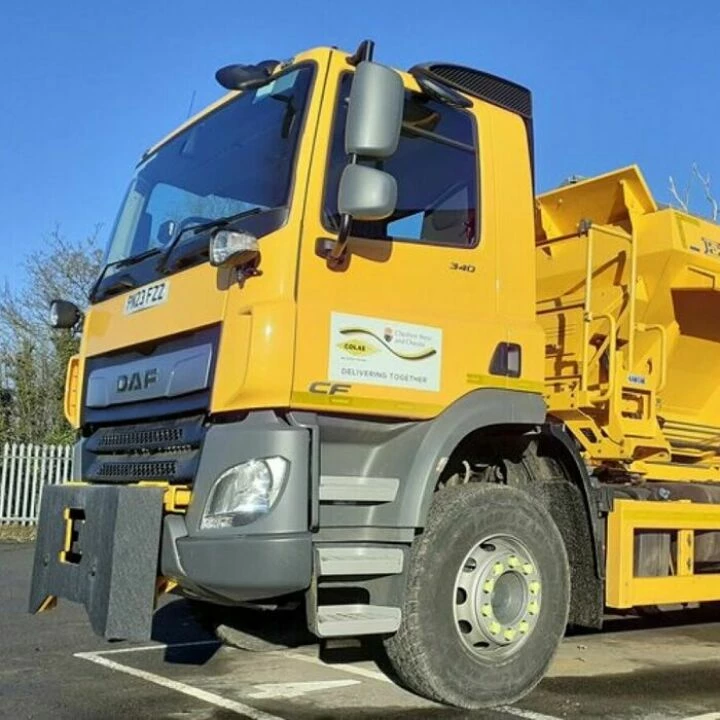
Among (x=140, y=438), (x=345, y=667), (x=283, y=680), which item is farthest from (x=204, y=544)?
(x=345, y=667)

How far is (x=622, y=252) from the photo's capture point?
258 inches

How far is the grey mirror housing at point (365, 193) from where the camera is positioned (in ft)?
14.3

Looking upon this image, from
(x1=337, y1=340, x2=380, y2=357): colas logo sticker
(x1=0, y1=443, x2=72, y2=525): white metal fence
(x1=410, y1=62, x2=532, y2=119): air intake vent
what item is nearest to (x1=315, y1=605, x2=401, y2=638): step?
(x1=337, y1=340, x2=380, y2=357): colas logo sticker

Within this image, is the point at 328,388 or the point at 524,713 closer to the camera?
the point at 328,388

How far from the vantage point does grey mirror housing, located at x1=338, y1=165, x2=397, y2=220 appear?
4.35 meters

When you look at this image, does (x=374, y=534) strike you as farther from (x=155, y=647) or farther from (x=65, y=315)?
(x=155, y=647)

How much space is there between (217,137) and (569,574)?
300 centimetres

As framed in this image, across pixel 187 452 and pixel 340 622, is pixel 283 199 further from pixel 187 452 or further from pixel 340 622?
pixel 340 622

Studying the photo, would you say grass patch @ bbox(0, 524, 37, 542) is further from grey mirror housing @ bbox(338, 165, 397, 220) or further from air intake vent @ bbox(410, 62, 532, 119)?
grey mirror housing @ bbox(338, 165, 397, 220)

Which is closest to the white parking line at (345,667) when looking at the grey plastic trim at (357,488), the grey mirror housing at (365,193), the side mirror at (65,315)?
the grey plastic trim at (357,488)

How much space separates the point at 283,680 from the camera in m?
5.70

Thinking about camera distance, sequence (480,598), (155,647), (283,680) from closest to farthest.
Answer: (480,598) → (283,680) → (155,647)

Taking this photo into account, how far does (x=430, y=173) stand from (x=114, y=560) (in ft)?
8.02

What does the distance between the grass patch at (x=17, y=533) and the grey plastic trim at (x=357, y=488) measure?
1283 cm
